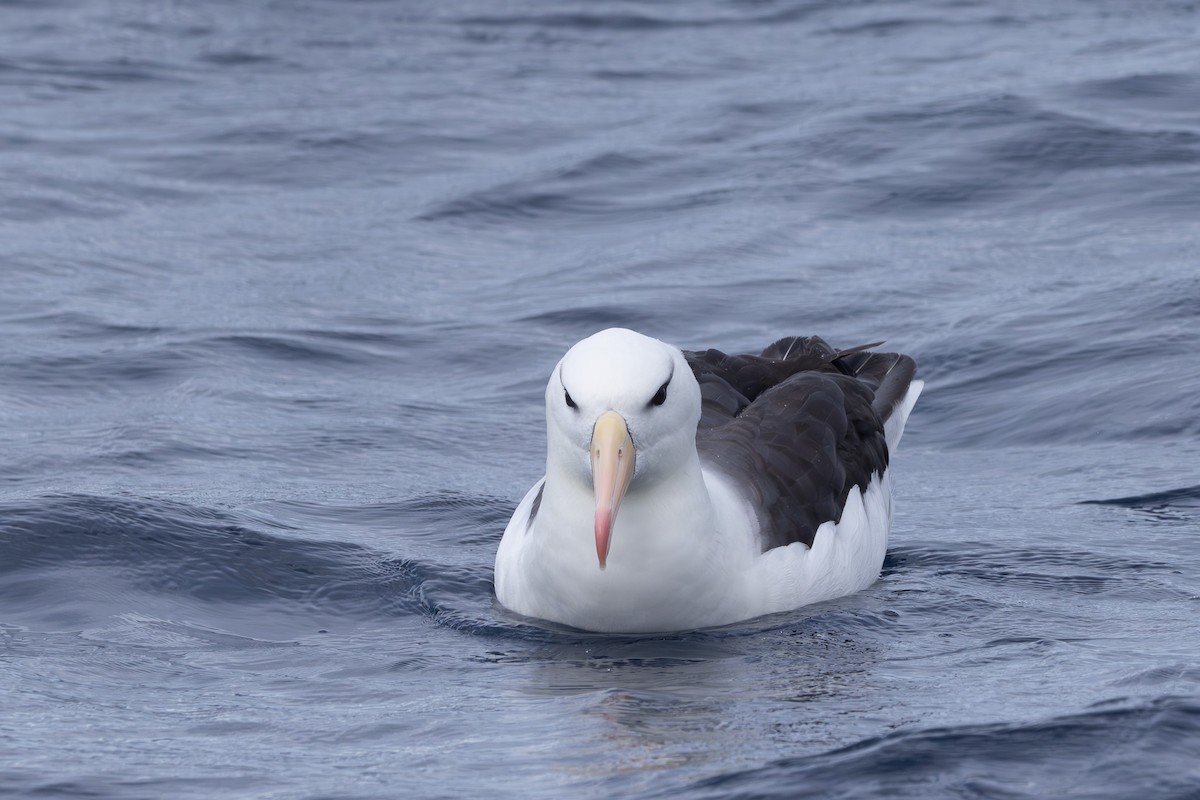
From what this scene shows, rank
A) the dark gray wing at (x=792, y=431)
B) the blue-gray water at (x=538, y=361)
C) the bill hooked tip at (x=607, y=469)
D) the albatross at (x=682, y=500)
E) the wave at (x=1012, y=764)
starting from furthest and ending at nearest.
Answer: the dark gray wing at (x=792, y=431)
the albatross at (x=682, y=500)
the bill hooked tip at (x=607, y=469)
the blue-gray water at (x=538, y=361)
the wave at (x=1012, y=764)

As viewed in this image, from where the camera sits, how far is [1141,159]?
1686 centimetres

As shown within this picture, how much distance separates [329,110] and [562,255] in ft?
19.7

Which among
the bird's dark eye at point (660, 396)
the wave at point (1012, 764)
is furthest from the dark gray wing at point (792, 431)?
the wave at point (1012, 764)

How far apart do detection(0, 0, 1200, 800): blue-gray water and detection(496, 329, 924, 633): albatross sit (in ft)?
0.57

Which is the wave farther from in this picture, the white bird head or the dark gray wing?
the dark gray wing

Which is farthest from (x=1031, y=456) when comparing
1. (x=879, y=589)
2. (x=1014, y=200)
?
(x=1014, y=200)

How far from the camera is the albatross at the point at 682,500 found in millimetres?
7109

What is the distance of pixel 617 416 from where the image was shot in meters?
7.02

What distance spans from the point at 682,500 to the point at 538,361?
5294 mm

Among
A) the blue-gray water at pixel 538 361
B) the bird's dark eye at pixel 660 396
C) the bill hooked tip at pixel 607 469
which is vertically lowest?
the blue-gray water at pixel 538 361

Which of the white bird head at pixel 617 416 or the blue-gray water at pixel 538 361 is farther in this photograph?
the white bird head at pixel 617 416

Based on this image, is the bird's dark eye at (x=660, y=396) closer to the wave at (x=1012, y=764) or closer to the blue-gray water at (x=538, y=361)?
the blue-gray water at (x=538, y=361)

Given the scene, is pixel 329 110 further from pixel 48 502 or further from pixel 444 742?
pixel 444 742

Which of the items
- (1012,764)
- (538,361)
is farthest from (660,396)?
(538,361)
